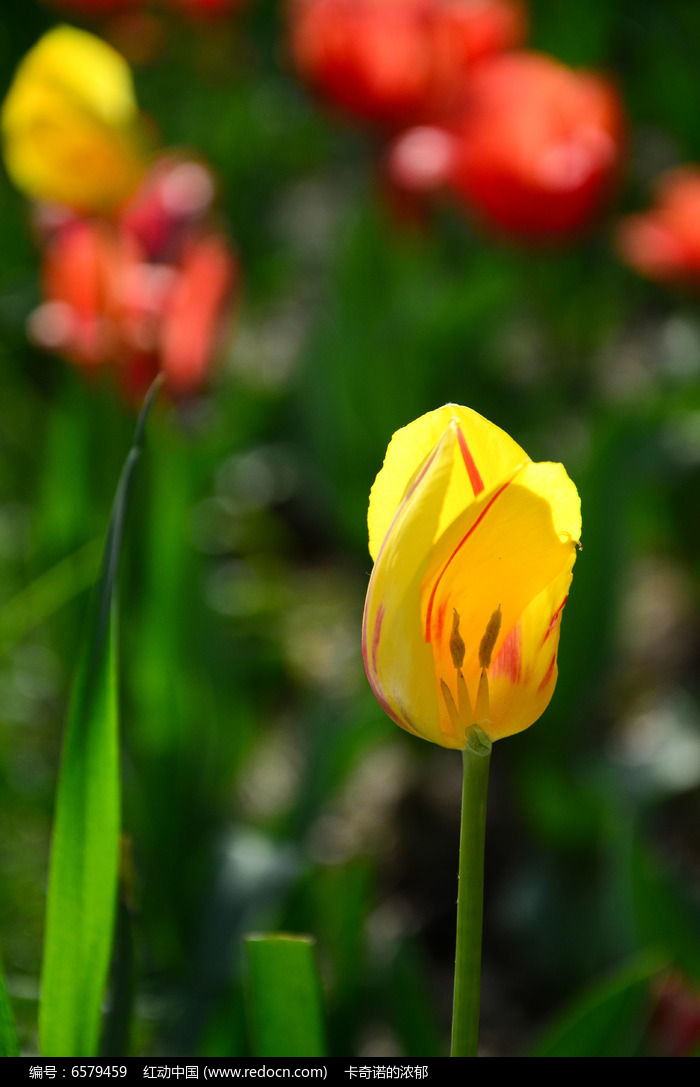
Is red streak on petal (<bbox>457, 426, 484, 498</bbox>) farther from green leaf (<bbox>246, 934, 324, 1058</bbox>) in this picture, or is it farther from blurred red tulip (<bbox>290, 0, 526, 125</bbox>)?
blurred red tulip (<bbox>290, 0, 526, 125</bbox>)

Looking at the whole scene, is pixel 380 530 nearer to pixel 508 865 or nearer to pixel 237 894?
pixel 237 894

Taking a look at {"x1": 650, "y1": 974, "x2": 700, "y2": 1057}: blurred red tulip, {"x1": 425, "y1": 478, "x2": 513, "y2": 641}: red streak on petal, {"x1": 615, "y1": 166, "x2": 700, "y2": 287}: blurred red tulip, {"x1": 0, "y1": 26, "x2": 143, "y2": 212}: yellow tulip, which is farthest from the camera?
{"x1": 615, "y1": 166, "x2": 700, "y2": 287}: blurred red tulip

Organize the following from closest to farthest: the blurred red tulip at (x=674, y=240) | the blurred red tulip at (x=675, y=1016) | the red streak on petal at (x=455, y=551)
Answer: the red streak on petal at (x=455, y=551), the blurred red tulip at (x=675, y=1016), the blurred red tulip at (x=674, y=240)

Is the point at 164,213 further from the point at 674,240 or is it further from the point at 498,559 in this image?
the point at 498,559

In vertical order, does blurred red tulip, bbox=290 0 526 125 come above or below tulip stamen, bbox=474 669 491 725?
above

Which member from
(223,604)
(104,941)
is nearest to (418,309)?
(223,604)

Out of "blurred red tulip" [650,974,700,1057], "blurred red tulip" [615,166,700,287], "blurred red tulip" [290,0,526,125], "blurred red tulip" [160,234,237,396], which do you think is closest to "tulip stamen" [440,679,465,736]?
"blurred red tulip" [650,974,700,1057]

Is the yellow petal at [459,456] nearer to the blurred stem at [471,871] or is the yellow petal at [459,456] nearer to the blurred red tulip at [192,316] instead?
the blurred stem at [471,871]

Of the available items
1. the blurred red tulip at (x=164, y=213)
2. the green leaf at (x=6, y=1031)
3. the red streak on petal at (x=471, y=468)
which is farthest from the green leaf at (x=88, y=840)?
the blurred red tulip at (x=164, y=213)
